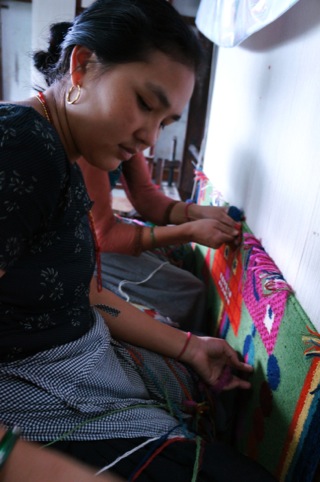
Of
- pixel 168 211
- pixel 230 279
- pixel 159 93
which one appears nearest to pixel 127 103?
pixel 159 93

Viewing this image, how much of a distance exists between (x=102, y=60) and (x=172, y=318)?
34.8 inches

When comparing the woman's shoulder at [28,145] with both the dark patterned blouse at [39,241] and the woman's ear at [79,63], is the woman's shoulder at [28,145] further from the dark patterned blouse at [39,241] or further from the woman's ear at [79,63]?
the woman's ear at [79,63]

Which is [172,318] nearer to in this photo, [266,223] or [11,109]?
[266,223]

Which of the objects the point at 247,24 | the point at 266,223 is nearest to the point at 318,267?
the point at 266,223

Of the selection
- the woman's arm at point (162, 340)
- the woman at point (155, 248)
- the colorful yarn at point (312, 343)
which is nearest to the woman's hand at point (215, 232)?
the woman at point (155, 248)

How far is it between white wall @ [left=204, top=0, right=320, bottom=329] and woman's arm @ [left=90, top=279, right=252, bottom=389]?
0.95 feet

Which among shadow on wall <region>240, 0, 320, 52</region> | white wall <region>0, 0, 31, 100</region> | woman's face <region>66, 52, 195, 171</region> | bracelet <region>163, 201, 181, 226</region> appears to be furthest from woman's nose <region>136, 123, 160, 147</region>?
white wall <region>0, 0, 31, 100</region>

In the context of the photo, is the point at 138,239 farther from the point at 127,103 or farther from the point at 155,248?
the point at 127,103

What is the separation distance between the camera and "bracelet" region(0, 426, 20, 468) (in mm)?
462

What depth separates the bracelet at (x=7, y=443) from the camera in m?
0.46

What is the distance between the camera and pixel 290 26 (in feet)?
2.87

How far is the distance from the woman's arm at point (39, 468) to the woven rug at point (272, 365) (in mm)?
355

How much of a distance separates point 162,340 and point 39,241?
0.45 meters

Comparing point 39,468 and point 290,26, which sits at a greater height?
point 290,26
